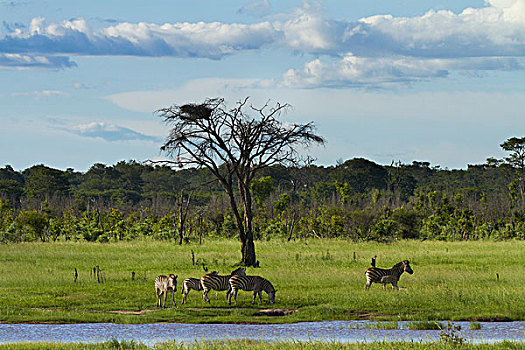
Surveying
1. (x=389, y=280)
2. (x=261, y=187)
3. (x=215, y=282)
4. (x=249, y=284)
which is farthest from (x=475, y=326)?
(x=261, y=187)

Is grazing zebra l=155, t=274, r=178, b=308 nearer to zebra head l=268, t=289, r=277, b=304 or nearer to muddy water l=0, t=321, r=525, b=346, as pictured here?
muddy water l=0, t=321, r=525, b=346

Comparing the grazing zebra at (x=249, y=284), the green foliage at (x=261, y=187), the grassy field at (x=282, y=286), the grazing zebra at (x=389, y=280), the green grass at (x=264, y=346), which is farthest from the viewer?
the green foliage at (x=261, y=187)

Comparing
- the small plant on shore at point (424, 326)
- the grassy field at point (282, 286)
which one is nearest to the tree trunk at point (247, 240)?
the grassy field at point (282, 286)

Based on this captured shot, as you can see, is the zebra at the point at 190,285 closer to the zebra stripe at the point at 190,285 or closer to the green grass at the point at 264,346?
the zebra stripe at the point at 190,285

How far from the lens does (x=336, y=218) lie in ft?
158

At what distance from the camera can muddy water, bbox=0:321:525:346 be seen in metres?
15.0

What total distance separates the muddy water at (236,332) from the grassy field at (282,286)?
0.52 metres

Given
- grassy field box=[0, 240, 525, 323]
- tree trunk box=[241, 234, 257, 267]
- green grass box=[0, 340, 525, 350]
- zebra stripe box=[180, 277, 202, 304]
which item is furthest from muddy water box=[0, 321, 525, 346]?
tree trunk box=[241, 234, 257, 267]

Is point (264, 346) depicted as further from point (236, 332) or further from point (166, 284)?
point (166, 284)

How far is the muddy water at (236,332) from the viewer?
15.0 m

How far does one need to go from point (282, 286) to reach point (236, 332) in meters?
6.69

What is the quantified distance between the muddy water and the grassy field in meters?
0.52

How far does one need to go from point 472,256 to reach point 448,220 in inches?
740

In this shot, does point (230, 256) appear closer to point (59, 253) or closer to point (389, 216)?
point (59, 253)
